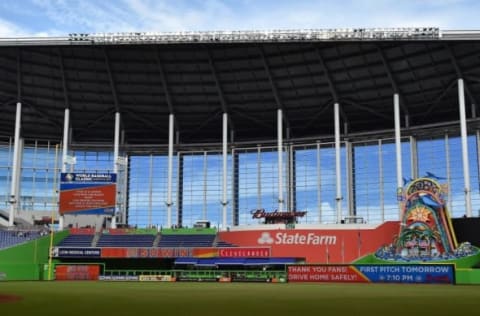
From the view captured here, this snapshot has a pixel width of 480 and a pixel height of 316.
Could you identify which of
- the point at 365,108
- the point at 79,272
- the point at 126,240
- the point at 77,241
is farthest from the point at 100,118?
the point at 365,108

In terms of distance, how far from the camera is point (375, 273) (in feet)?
174

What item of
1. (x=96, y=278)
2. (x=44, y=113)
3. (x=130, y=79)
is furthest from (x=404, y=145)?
(x=44, y=113)

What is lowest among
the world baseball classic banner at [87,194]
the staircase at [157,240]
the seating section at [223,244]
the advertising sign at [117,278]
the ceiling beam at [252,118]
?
the advertising sign at [117,278]

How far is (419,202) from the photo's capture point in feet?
197

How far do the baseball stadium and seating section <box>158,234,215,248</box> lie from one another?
0.27 metres

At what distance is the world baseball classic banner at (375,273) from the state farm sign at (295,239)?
12576 millimetres

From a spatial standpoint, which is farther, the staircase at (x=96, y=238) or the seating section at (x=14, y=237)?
the staircase at (x=96, y=238)

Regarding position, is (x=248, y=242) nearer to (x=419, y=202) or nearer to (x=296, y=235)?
(x=296, y=235)

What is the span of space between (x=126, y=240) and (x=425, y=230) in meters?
37.9

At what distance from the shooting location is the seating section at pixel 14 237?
75.3 metres

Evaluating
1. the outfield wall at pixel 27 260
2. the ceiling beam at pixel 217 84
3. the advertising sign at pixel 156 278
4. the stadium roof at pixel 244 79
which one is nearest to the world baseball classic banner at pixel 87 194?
the outfield wall at pixel 27 260

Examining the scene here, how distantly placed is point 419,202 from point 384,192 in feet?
84.5

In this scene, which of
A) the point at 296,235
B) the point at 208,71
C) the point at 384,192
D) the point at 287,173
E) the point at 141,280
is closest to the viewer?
the point at 141,280

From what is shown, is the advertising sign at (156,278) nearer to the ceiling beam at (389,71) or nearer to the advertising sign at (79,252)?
the advertising sign at (79,252)
